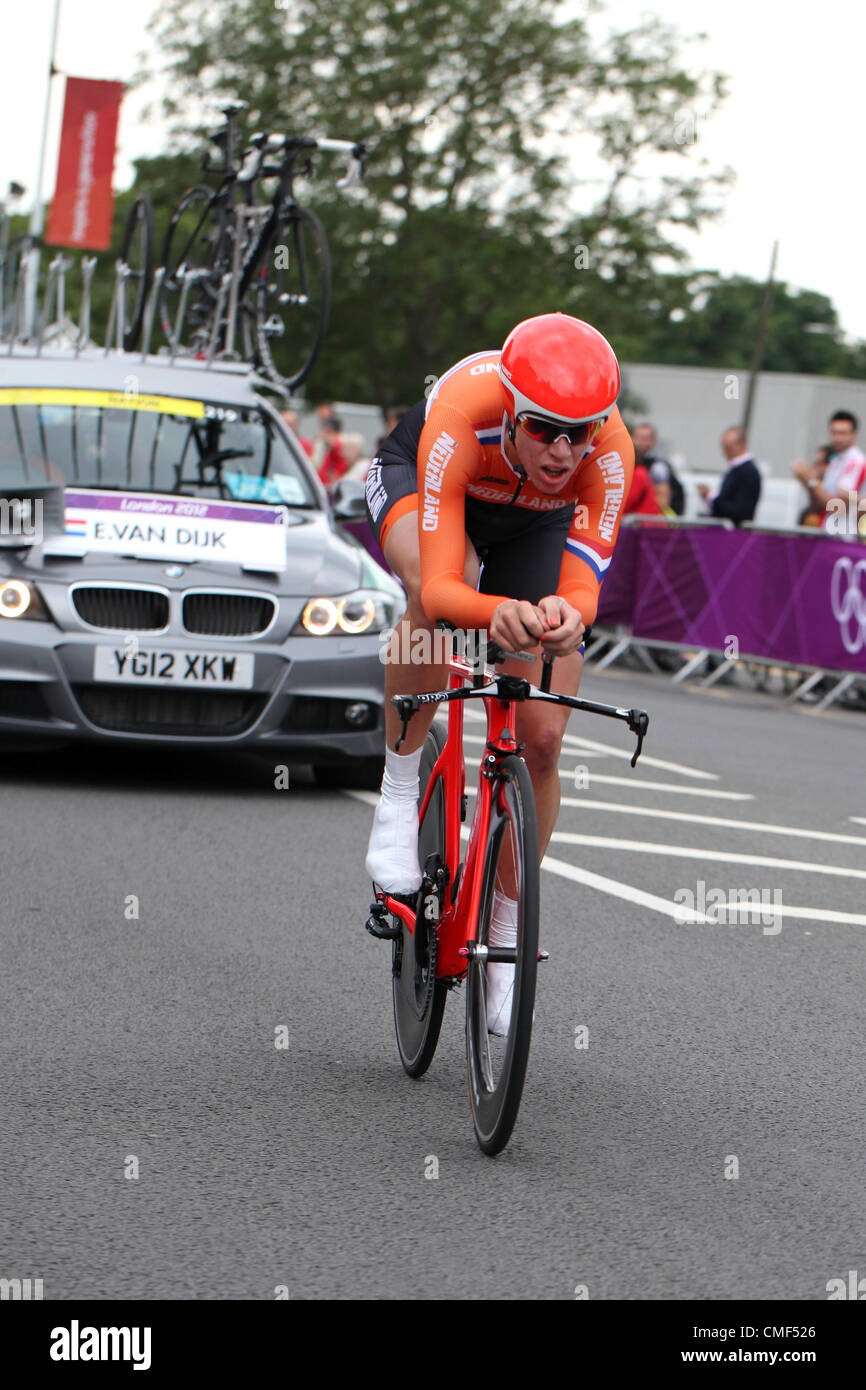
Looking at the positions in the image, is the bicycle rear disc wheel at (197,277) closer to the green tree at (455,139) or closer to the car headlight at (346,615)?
the car headlight at (346,615)

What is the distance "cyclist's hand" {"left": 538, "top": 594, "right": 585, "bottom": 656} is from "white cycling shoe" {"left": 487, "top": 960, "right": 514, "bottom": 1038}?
2.24 feet

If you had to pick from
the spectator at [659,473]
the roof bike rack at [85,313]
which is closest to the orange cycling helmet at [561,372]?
the roof bike rack at [85,313]

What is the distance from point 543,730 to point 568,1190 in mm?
1054

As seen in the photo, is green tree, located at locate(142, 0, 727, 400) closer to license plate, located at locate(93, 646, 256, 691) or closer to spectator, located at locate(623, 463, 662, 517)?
spectator, located at locate(623, 463, 662, 517)

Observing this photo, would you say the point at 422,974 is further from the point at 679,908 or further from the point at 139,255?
the point at 139,255

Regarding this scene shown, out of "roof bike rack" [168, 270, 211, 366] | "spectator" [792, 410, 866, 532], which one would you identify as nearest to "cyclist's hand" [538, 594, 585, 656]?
"roof bike rack" [168, 270, 211, 366]

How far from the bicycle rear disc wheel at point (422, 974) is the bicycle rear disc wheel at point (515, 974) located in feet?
1.22

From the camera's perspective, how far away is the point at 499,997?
442 centimetres

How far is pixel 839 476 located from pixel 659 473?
11.1 ft

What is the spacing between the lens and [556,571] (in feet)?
16.6

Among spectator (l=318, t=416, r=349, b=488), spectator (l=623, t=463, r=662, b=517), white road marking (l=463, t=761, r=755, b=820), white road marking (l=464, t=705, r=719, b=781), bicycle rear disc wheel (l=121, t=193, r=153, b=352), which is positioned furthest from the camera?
spectator (l=318, t=416, r=349, b=488)

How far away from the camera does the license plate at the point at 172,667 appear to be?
8727mm

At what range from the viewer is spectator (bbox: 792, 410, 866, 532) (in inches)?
637
